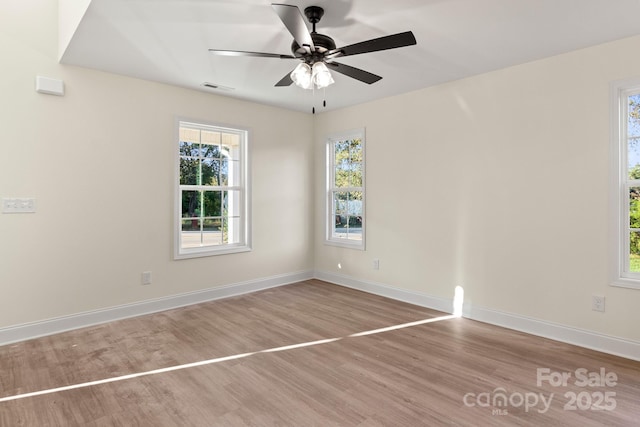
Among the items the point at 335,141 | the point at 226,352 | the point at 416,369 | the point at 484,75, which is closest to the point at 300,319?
the point at 226,352

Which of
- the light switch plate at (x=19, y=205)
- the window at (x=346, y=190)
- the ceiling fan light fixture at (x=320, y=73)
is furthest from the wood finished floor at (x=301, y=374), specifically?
the ceiling fan light fixture at (x=320, y=73)

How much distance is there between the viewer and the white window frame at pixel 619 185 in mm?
2857

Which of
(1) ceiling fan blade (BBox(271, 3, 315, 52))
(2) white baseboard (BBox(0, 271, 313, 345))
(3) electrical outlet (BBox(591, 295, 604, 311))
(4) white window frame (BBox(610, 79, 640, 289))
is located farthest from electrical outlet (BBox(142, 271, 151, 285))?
(4) white window frame (BBox(610, 79, 640, 289))

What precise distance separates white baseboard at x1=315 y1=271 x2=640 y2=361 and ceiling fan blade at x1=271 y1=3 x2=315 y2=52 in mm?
3122

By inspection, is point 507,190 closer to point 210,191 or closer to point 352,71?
point 352,71

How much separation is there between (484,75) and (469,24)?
1.18 meters

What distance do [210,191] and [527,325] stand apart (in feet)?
12.9

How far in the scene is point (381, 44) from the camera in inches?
85.6

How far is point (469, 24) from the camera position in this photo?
2580 mm

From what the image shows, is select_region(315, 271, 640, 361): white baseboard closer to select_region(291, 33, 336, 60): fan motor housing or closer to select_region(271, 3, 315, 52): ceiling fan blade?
select_region(291, 33, 336, 60): fan motor housing

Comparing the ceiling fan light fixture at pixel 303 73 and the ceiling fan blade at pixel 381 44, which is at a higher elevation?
the ceiling fan blade at pixel 381 44

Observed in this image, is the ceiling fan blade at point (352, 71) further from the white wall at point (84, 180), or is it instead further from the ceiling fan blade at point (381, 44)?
the white wall at point (84, 180)

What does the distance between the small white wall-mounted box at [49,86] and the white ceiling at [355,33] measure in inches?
9.5

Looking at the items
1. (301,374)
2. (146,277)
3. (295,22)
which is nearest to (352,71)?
(295,22)
